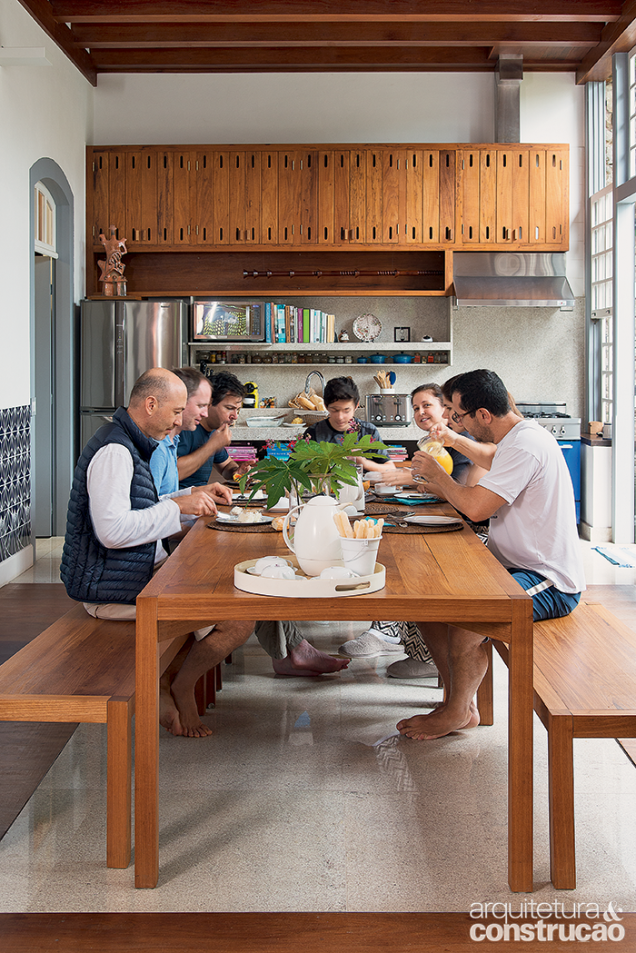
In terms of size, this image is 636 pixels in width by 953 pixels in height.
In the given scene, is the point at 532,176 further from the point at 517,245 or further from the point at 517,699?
the point at 517,699

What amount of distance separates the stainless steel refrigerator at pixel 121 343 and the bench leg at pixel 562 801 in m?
5.48

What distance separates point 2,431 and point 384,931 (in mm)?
4261

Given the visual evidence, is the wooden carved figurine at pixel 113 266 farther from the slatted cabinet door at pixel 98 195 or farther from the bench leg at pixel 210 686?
the bench leg at pixel 210 686

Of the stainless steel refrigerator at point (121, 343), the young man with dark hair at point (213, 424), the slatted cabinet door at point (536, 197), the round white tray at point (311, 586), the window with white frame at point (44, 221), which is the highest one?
the slatted cabinet door at point (536, 197)

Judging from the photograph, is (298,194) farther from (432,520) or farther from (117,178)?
(432,520)

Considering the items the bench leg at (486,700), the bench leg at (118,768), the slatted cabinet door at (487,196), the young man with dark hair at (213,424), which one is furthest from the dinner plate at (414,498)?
the slatted cabinet door at (487,196)

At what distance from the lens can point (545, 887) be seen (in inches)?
80.0

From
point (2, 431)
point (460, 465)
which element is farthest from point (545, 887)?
point (2, 431)

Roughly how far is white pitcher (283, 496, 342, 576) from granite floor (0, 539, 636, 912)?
0.76 m

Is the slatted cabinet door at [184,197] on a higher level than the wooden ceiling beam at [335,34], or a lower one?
lower

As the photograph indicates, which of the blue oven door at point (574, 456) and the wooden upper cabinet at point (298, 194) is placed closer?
the blue oven door at point (574, 456)

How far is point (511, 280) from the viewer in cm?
716

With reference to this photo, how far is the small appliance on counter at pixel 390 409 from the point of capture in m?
7.25

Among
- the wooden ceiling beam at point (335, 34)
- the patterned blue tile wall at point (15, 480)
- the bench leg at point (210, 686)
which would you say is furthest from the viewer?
the wooden ceiling beam at point (335, 34)
